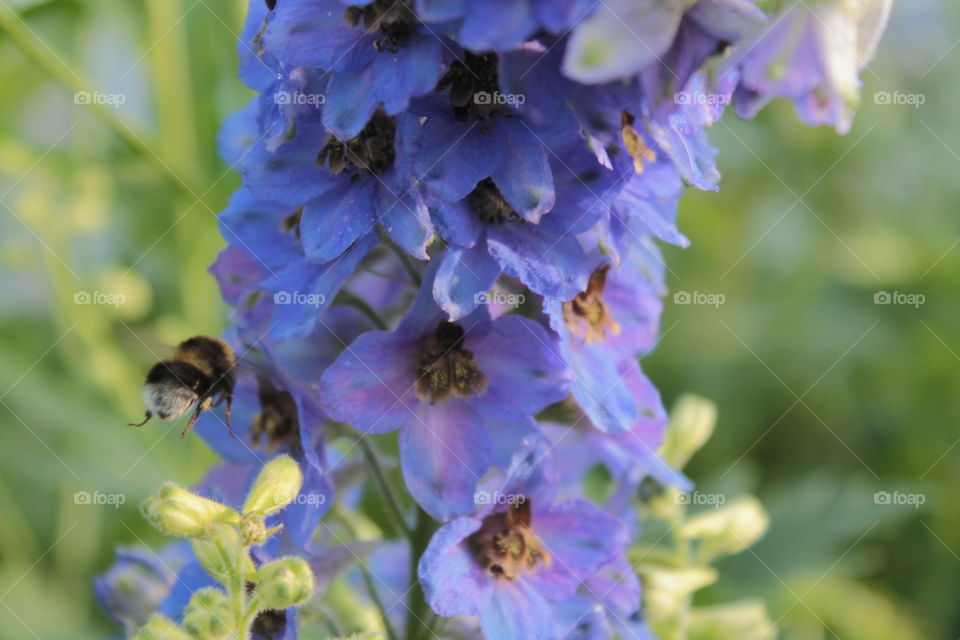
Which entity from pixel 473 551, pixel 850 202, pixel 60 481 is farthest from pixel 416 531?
pixel 850 202

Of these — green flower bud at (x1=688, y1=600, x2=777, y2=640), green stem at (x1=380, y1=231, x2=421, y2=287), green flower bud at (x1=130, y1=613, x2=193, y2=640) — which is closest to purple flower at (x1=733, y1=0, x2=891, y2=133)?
green stem at (x1=380, y1=231, x2=421, y2=287)

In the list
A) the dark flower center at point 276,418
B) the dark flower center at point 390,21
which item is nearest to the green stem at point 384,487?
the dark flower center at point 276,418

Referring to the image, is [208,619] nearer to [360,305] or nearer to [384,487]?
[384,487]

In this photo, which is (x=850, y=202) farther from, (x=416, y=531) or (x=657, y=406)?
(x=416, y=531)

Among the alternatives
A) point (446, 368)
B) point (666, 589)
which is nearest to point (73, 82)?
point (446, 368)

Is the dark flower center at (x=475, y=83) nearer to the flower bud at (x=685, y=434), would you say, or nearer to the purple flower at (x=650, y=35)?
the purple flower at (x=650, y=35)
